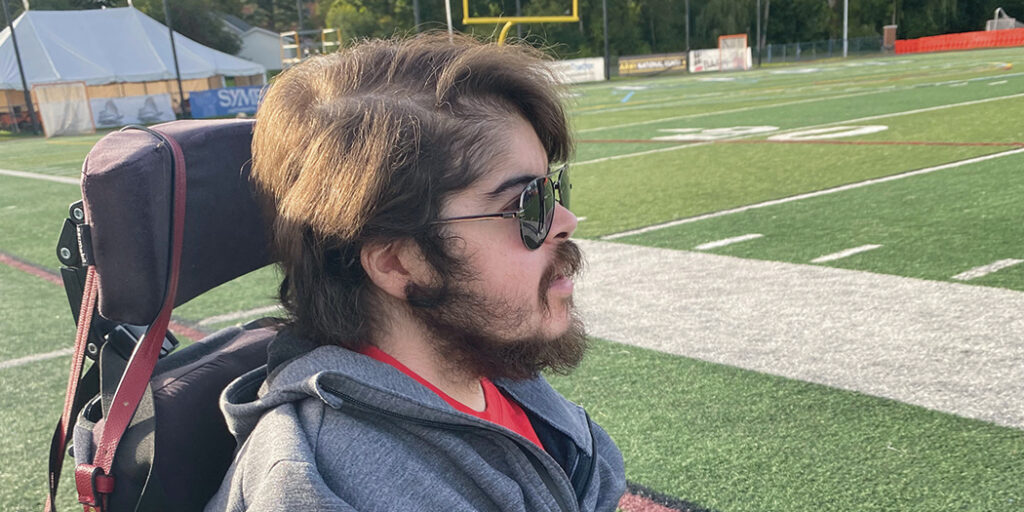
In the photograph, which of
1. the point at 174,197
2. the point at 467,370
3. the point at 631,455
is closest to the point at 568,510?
the point at 467,370

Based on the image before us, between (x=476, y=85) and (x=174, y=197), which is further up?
(x=476, y=85)

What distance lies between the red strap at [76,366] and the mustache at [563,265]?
2.39 feet

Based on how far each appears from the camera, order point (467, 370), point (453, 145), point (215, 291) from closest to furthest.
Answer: point (453, 145), point (467, 370), point (215, 291)

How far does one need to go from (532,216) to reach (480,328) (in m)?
0.20

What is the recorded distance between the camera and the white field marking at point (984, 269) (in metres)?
4.55

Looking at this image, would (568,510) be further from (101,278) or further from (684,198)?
(684,198)

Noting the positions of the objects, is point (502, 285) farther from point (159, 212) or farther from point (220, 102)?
point (220, 102)

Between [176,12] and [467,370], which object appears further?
[176,12]

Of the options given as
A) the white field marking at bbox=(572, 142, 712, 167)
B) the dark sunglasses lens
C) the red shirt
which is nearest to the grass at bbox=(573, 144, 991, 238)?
the white field marking at bbox=(572, 142, 712, 167)

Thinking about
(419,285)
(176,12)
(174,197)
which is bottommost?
(419,285)

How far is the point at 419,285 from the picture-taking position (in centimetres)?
Answer: 135

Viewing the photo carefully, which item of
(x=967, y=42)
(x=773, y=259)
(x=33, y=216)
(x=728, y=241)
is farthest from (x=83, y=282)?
(x=967, y=42)

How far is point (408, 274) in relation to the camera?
53.3 inches

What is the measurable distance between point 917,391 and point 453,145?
97.8 inches
